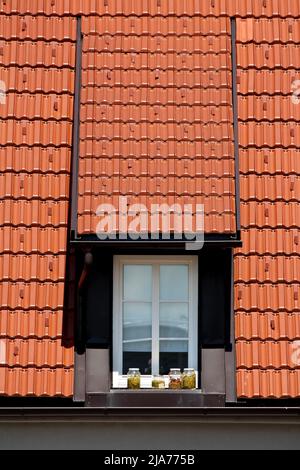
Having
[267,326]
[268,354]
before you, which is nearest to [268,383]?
[268,354]

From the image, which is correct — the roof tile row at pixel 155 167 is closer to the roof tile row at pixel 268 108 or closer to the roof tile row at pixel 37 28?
the roof tile row at pixel 268 108

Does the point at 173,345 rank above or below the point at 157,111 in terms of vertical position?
below

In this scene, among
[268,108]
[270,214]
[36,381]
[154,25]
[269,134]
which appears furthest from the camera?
[154,25]

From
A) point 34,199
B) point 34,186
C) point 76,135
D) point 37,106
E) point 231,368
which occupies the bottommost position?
point 231,368

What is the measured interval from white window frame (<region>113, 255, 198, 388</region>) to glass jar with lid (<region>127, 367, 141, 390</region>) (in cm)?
8

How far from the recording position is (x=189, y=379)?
33.4 ft

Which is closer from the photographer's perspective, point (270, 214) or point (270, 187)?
point (270, 214)

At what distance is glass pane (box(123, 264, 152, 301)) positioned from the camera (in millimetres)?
10484

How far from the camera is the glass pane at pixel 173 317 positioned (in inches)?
411

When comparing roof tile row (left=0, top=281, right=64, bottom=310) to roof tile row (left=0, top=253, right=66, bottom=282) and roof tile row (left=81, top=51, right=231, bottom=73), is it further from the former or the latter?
roof tile row (left=81, top=51, right=231, bottom=73)

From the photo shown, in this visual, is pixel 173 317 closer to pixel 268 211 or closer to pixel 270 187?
pixel 268 211

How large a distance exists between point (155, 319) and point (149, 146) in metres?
1.61

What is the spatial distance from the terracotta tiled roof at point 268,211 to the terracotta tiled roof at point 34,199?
1670 millimetres

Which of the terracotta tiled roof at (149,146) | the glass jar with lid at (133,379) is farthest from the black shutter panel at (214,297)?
the glass jar with lid at (133,379)
